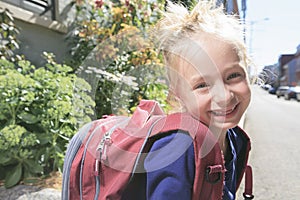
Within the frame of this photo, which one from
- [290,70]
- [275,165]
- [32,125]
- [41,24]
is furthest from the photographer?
[290,70]

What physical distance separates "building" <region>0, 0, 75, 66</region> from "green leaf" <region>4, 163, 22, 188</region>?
7.56ft

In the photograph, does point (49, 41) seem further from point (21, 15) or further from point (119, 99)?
point (119, 99)

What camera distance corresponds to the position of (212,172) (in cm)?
71

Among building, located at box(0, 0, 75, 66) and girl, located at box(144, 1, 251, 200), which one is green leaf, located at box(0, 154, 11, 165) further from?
building, located at box(0, 0, 75, 66)

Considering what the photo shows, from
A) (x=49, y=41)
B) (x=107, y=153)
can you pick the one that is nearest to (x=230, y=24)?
(x=107, y=153)

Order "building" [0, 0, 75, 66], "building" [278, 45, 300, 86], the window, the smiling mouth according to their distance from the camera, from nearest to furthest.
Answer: the smiling mouth < "building" [0, 0, 75, 66] < the window < "building" [278, 45, 300, 86]

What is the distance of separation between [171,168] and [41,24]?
15.3ft

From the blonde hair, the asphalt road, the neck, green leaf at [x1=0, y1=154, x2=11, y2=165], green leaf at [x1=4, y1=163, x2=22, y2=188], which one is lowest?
the asphalt road

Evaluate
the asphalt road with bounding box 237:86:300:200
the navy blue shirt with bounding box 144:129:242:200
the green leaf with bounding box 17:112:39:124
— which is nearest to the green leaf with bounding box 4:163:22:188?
the green leaf with bounding box 17:112:39:124

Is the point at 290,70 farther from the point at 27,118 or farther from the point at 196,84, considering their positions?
the point at 196,84

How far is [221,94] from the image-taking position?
821mm

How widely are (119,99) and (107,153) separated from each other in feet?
0.64

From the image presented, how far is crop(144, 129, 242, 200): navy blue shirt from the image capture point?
A: 713 millimetres

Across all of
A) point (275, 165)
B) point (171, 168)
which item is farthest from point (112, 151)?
point (275, 165)
